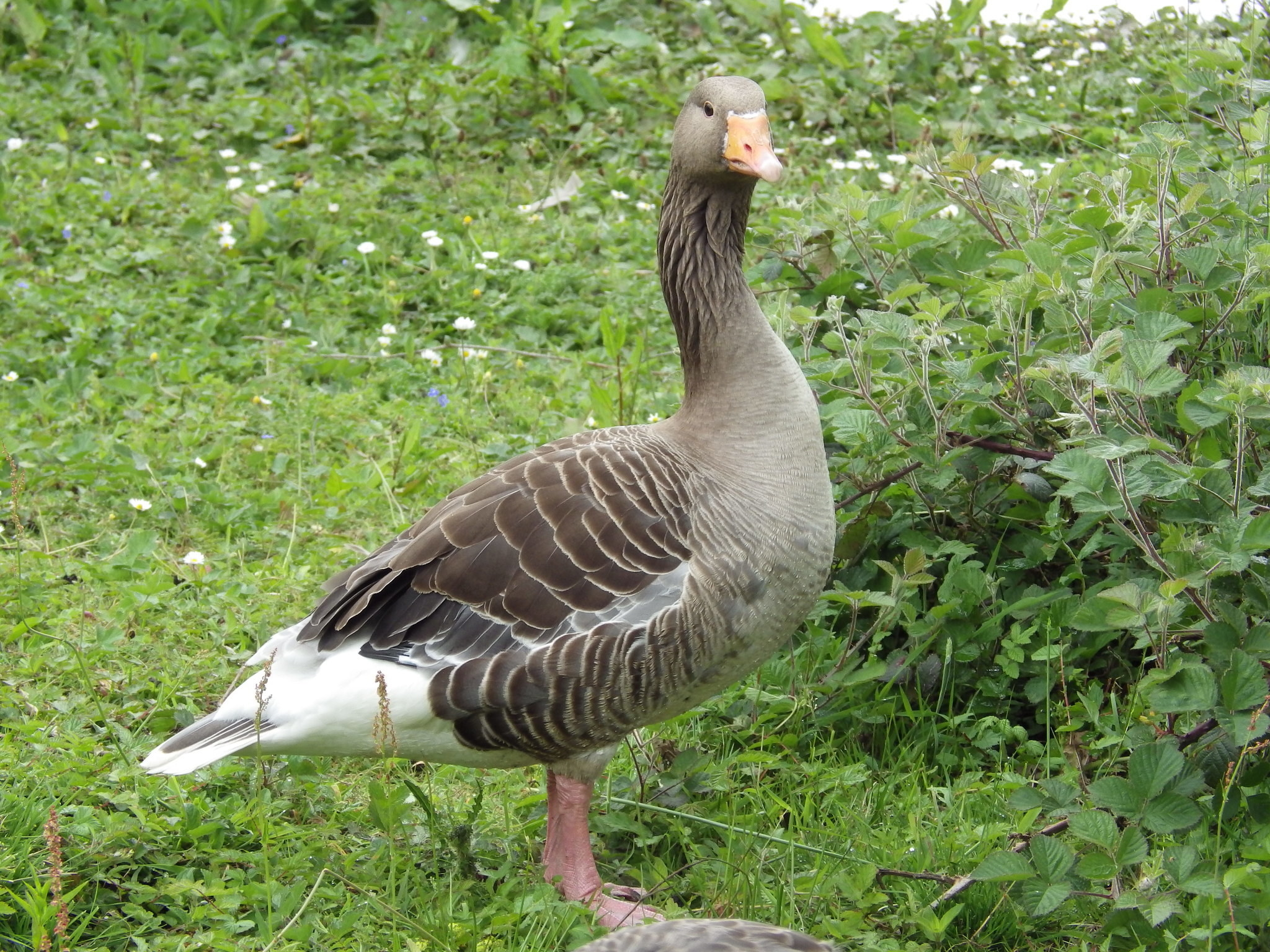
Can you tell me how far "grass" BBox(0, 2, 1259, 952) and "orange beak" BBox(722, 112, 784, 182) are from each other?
28.1 inches

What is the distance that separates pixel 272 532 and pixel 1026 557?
282cm

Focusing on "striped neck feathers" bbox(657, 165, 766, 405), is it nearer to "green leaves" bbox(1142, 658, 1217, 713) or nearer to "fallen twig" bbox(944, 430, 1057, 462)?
"fallen twig" bbox(944, 430, 1057, 462)

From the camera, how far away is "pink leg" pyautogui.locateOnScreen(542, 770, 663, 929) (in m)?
3.57

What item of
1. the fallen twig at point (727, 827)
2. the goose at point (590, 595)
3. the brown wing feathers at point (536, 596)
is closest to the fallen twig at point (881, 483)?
the goose at point (590, 595)

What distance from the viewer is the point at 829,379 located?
427 centimetres

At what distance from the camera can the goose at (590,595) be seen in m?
3.49

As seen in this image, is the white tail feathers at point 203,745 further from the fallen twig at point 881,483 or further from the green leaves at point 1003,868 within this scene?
the fallen twig at point 881,483

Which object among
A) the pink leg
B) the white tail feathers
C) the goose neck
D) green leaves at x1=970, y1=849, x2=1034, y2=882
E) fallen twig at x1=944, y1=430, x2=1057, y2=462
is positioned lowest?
the pink leg

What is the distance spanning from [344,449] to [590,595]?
8.89 feet

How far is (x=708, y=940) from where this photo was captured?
2596 millimetres

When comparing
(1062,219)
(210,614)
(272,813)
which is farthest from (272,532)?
(1062,219)

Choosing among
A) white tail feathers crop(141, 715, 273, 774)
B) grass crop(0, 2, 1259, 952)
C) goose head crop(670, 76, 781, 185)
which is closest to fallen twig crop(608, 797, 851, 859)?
grass crop(0, 2, 1259, 952)

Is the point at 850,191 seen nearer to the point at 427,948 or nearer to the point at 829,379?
the point at 829,379

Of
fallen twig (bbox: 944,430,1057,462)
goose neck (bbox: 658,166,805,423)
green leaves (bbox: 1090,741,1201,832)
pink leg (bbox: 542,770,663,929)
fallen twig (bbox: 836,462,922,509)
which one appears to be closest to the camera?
green leaves (bbox: 1090,741,1201,832)
